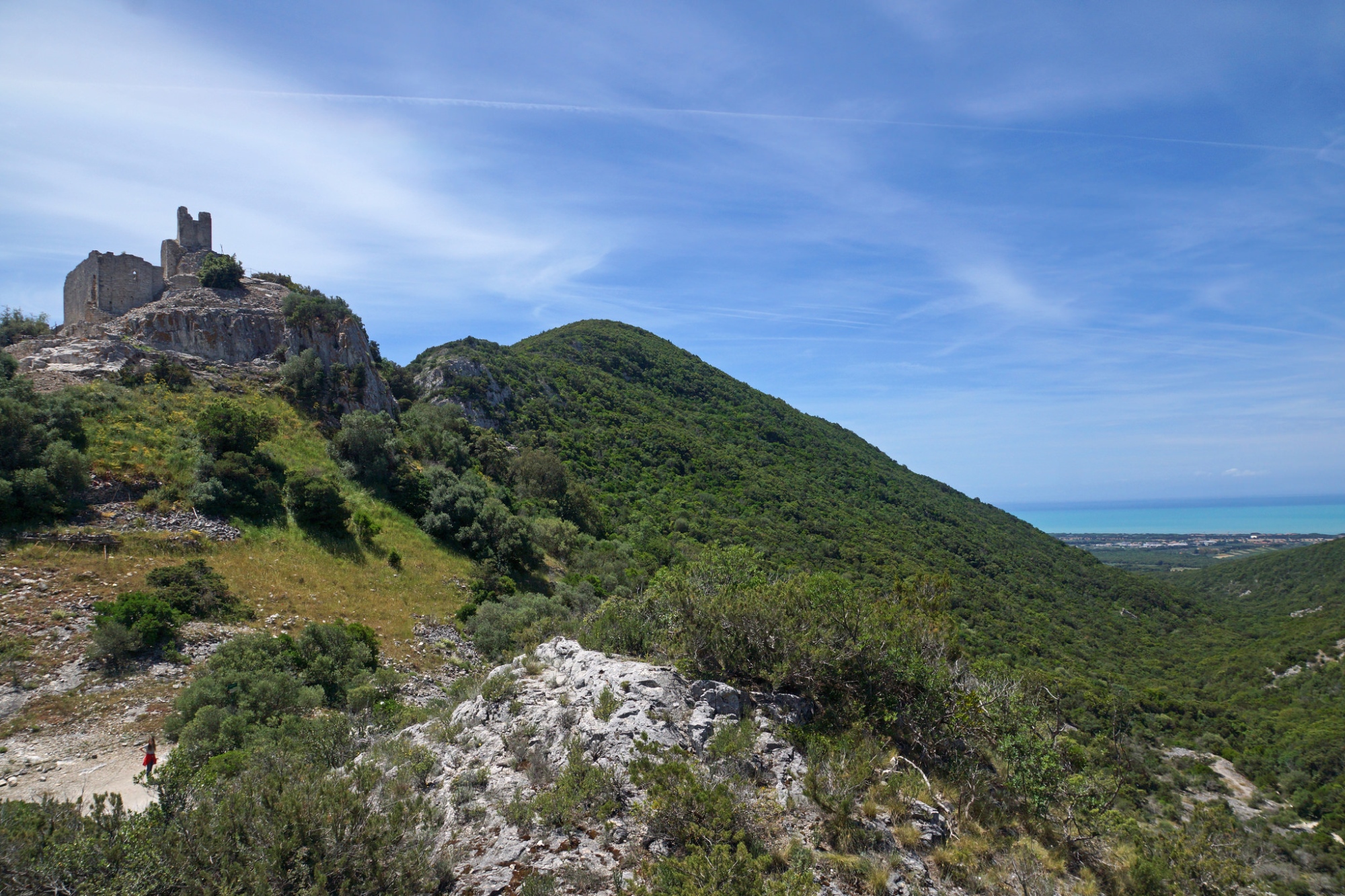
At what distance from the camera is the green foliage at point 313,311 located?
2817 centimetres

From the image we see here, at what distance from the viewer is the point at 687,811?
5742 millimetres

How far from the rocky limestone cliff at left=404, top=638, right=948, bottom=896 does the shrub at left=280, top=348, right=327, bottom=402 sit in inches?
901

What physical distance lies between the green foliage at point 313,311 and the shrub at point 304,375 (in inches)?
88.1

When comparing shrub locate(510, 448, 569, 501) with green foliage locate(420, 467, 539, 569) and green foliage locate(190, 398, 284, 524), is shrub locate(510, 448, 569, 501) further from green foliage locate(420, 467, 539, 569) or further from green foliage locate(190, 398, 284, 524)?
green foliage locate(190, 398, 284, 524)

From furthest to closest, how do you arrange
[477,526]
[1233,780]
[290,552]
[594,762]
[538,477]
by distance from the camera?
[538,477]
[1233,780]
[477,526]
[290,552]
[594,762]

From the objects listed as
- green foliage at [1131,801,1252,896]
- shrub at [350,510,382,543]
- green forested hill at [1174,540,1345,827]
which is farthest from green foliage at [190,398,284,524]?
green forested hill at [1174,540,1345,827]

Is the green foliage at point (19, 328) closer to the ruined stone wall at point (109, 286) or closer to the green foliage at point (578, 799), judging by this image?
the ruined stone wall at point (109, 286)

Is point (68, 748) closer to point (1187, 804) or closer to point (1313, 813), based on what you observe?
point (1187, 804)

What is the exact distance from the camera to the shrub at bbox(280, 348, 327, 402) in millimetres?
26266

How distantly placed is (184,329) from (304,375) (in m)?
5.19

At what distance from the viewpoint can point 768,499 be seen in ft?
158

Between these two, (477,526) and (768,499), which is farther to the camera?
(768,499)

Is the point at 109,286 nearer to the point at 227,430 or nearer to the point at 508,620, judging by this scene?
the point at 227,430

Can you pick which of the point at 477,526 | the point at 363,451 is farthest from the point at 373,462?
the point at 477,526
